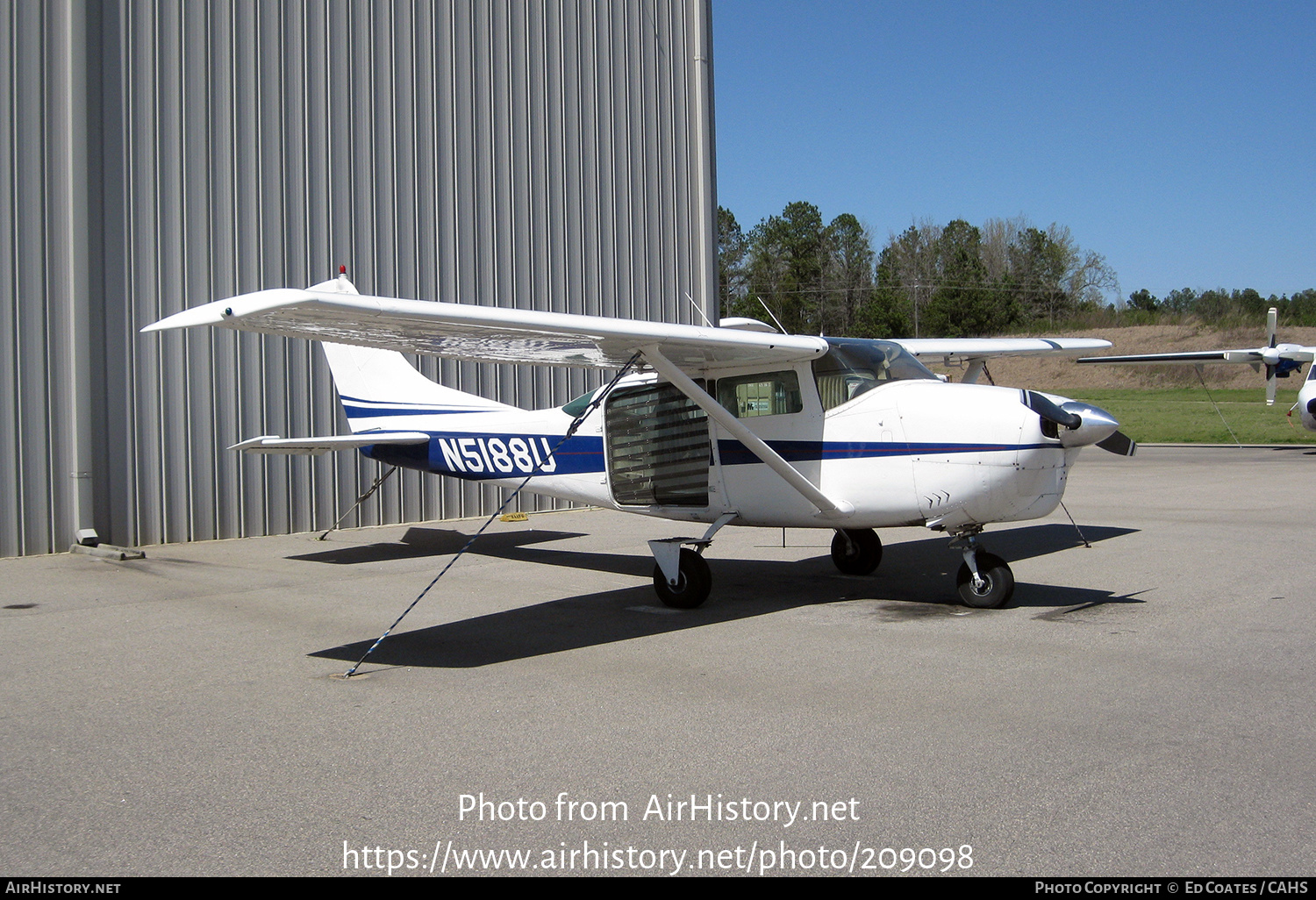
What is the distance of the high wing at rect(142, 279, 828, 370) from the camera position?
17.9 ft

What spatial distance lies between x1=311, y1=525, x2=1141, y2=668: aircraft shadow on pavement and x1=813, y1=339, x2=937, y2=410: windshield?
177 cm

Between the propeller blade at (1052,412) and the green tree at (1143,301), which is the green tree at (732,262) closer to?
the green tree at (1143,301)

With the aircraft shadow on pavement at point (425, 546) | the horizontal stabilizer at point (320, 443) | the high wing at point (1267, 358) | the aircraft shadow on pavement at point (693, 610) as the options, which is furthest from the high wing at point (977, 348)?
the high wing at point (1267, 358)

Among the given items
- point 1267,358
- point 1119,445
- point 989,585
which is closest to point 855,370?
point 989,585

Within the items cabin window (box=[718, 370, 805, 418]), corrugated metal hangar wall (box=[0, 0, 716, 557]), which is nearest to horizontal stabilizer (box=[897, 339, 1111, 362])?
cabin window (box=[718, 370, 805, 418])

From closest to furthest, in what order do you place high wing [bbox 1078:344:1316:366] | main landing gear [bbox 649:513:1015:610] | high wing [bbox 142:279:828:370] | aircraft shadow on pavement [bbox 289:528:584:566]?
high wing [bbox 142:279:828:370] < main landing gear [bbox 649:513:1015:610] < aircraft shadow on pavement [bbox 289:528:584:566] < high wing [bbox 1078:344:1316:366]

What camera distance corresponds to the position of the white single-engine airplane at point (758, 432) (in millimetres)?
7207

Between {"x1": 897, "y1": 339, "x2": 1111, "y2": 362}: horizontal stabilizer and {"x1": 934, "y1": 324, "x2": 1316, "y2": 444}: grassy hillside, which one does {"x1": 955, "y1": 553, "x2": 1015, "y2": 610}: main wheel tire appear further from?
{"x1": 934, "y1": 324, "x2": 1316, "y2": 444}: grassy hillside

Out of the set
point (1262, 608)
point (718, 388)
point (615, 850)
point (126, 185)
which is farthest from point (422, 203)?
point (615, 850)

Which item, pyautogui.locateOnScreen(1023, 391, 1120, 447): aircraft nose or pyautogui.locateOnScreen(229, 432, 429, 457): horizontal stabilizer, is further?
pyautogui.locateOnScreen(229, 432, 429, 457): horizontal stabilizer

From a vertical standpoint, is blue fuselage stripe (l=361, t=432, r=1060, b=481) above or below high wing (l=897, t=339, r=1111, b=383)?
below

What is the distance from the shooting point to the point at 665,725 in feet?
16.4

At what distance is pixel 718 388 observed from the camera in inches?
342

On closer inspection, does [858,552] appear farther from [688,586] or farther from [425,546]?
[425,546]
